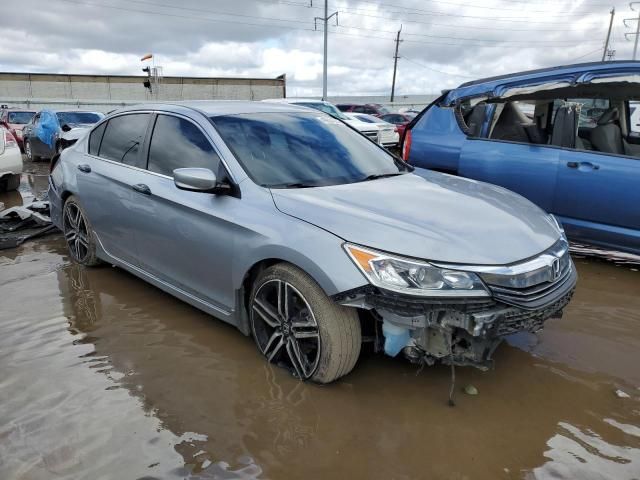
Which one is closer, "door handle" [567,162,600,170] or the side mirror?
the side mirror

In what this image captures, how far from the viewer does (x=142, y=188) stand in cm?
375


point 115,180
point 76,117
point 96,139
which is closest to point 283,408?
point 115,180

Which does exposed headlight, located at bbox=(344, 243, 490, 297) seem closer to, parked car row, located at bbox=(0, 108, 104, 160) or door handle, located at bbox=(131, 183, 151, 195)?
door handle, located at bbox=(131, 183, 151, 195)

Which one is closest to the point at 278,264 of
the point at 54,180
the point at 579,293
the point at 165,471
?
the point at 165,471

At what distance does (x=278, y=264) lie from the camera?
287cm

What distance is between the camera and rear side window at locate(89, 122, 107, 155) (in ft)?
15.2

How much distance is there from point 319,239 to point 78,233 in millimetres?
3196

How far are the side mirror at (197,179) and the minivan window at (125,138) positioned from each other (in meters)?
1.05

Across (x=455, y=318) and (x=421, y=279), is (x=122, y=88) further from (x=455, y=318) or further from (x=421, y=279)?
(x=455, y=318)

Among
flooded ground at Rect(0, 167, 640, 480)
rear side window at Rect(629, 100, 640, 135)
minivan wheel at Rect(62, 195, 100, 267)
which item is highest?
rear side window at Rect(629, 100, 640, 135)

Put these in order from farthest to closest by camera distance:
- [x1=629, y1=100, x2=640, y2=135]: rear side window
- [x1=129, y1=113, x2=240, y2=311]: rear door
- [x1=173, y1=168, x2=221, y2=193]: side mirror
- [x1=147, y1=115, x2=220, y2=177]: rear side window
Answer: [x1=629, y1=100, x2=640, y2=135]: rear side window → [x1=147, y1=115, x2=220, y2=177]: rear side window → [x1=129, y1=113, x2=240, y2=311]: rear door → [x1=173, y1=168, x2=221, y2=193]: side mirror

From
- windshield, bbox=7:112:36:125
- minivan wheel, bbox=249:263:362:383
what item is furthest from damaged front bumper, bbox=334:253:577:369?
windshield, bbox=7:112:36:125

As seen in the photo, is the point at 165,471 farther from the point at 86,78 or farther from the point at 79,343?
the point at 86,78

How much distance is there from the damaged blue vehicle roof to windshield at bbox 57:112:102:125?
37.6 ft
